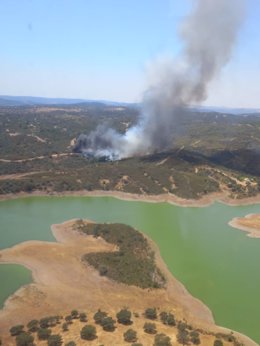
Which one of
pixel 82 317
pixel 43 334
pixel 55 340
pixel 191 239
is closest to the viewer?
pixel 55 340

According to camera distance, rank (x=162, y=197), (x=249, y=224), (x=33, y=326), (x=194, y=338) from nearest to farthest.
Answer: (x=194, y=338)
(x=33, y=326)
(x=249, y=224)
(x=162, y=197)

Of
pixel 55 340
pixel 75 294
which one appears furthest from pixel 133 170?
pixel 55 340

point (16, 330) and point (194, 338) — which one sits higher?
point (194, 338)

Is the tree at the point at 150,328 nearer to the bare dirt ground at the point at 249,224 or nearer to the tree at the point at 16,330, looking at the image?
the tree at the point at 16,330

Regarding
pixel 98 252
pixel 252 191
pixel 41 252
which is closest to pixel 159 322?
pixel 98 252

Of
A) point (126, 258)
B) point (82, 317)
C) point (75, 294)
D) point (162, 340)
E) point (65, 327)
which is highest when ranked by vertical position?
point (162, 340)

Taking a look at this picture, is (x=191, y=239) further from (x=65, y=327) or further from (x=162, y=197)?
(x=65, y=327)
